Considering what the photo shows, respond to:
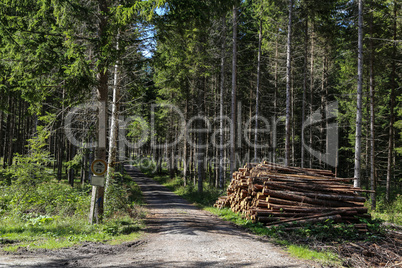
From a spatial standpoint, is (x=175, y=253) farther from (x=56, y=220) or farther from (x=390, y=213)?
(x=390, y=213)

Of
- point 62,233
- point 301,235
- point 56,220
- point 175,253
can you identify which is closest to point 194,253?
point 175,253

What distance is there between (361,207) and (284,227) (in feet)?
12.6

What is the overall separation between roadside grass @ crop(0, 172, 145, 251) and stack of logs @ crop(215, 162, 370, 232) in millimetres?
4712

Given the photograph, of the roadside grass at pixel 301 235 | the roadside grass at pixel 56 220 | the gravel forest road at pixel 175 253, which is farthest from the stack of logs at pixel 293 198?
the roadside grass at pixel 56 220

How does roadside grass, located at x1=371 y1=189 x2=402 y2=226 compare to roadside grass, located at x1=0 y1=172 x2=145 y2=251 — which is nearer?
roadside grass, located at x1=0 y1=172 x2=145 y2=251

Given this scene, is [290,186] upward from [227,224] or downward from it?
upward

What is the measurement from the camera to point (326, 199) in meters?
11.5

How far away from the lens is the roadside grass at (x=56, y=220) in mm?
8195

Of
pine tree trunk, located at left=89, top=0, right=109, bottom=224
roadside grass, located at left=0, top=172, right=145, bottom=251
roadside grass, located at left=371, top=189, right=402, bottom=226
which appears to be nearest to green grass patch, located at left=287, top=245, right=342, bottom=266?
roadside grass, located at left=0, top=172, right=145, bottom=251

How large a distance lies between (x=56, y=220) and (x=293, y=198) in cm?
920

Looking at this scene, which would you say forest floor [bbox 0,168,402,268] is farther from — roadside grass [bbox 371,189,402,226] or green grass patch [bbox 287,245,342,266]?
roadside grass [bbox 371,189,402,226]

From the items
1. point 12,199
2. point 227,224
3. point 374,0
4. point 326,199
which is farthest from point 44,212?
point 374,0

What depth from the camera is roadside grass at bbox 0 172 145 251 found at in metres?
8.20

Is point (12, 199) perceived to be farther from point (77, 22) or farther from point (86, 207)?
point (77, 22)
